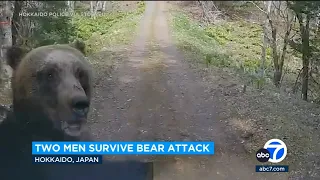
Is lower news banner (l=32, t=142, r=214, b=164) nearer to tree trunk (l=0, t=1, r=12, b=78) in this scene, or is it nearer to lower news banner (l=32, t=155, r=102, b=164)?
lower news banner (l=32, t=155, r=102, b=164)

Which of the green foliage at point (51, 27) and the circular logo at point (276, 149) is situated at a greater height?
the green foliage at point (51, 27)

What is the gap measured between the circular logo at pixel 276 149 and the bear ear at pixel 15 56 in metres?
1.18

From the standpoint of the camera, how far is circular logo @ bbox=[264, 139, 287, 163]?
7.82 ft

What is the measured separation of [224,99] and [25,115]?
940 mm

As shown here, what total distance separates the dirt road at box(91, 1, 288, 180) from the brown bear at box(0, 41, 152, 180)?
0.35ft

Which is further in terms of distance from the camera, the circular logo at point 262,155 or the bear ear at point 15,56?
the circular logo at point 262,155

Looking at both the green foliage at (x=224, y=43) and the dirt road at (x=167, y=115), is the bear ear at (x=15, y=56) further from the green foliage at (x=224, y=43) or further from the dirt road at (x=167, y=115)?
the green foliage at (x=224, y=43)

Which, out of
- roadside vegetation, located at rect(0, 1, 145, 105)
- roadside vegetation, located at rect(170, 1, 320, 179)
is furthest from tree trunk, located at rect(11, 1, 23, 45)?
roadside vegetation, located at rect(170, 1, 320, 179)

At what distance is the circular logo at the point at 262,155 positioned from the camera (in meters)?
2.40

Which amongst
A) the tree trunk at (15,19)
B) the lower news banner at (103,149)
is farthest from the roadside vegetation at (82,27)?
the lower news banner at (103,149)

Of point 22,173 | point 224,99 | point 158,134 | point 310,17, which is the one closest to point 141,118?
point 158,134

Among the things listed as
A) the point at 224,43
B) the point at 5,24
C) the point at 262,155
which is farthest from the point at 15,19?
the point at 262,155

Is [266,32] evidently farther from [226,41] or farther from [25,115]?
[25,115]

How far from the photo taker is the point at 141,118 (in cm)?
245
